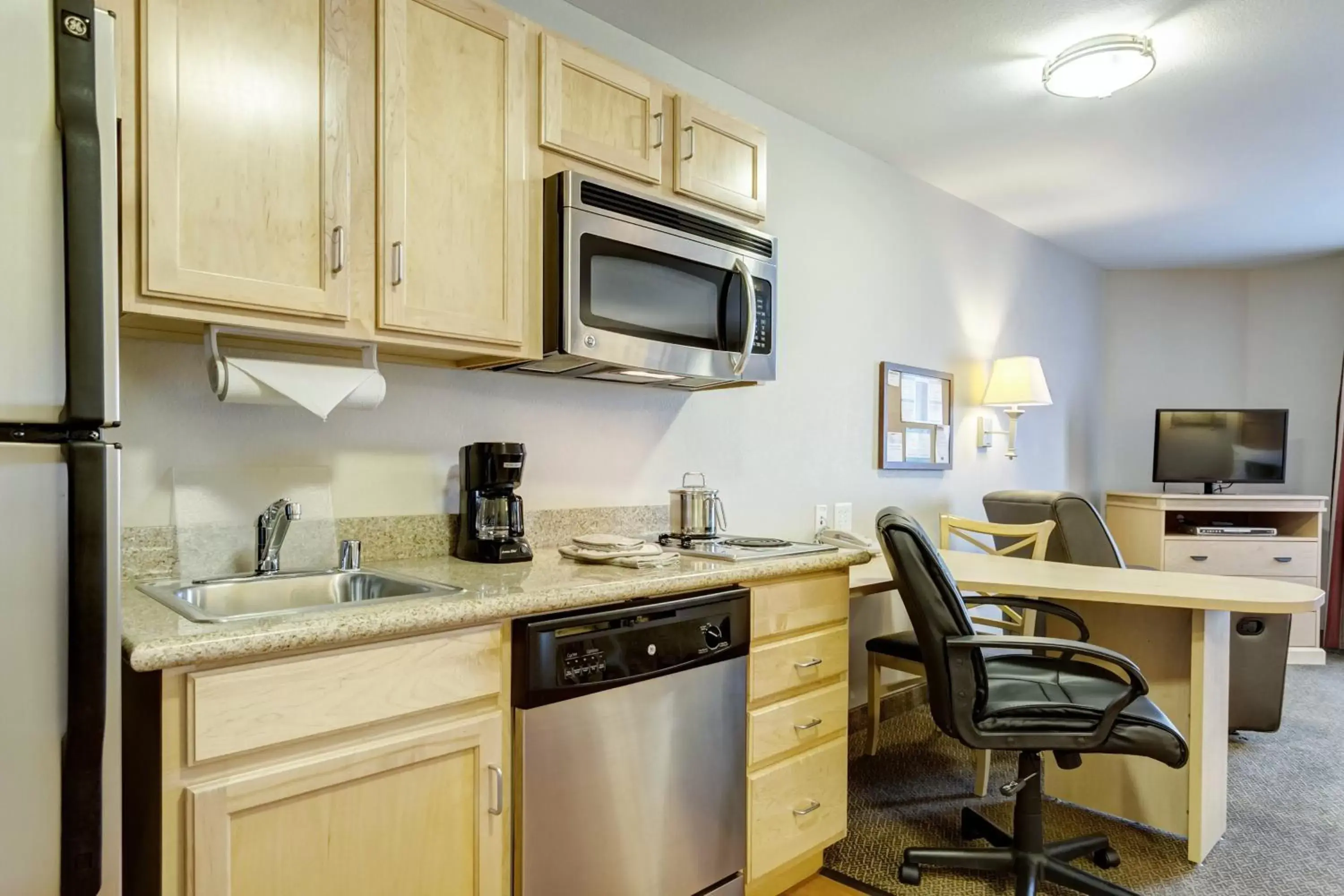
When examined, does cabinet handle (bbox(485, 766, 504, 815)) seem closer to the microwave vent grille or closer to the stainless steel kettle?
the stainless steel kettle

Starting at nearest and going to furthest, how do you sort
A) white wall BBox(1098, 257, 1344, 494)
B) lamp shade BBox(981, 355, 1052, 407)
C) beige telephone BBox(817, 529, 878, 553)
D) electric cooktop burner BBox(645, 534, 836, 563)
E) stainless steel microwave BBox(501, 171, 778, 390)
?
stainless steel microwave BBox(501, 171, 778, 390)
electric cooktop burner BBox(645, 534, 836, 563)
beige telephone BBox(817, 529, 878, 553)
lamp shade BBox(981, 355, 1052, 407)
white wall BBox(1098, 257, 1344, 494)

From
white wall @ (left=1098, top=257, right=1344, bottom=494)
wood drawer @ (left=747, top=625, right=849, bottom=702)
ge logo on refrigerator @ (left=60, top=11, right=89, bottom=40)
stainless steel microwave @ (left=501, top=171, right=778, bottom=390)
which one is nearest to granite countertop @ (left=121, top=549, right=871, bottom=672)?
wood drawer @ (left=747, top=625, right=849, bottom=702)

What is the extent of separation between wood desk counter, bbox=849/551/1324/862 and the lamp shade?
1.57 meters

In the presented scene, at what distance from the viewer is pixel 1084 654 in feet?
5.93

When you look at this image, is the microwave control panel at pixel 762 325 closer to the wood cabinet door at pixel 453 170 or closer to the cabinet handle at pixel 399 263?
the wood cabinet door at pixel 453 170

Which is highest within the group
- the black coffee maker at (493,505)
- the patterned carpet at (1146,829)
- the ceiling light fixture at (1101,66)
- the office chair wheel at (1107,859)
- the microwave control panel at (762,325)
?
the ceiling light fixture at (1101,66)

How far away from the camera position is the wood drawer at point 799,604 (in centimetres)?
190

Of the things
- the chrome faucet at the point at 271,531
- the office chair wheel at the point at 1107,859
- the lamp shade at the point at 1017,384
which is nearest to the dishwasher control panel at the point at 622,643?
the chrome faucet at the point at 271,531

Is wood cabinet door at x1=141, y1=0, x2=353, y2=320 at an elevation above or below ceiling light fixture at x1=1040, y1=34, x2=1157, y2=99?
below

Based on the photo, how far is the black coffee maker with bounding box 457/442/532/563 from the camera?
1925mm

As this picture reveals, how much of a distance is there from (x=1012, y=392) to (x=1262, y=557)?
6.67 feet

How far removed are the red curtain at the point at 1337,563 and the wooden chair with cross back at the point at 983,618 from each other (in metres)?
2.81

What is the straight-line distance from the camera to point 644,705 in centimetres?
164

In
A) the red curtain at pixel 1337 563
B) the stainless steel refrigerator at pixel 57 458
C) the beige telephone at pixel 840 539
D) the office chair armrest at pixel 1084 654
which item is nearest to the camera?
the stainless steel refrigerator at pixel 57 458
